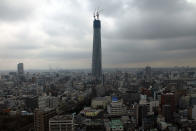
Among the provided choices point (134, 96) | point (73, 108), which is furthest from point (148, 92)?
point (73, 108)

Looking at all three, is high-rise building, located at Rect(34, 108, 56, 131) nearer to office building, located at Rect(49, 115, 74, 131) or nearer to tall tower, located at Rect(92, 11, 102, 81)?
office building, located at Rect(49, 115, 74, 131)

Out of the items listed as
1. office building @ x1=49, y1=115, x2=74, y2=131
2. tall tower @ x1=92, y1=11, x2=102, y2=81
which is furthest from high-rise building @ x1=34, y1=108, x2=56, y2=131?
tall tower @ x1=92, y1=11, x2=102, y2=81

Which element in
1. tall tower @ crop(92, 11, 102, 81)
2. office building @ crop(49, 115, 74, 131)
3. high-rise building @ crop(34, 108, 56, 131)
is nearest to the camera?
office building @ crop(49, 115, 74, 131)

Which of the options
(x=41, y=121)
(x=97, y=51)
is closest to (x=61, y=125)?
(x=41, y=121)

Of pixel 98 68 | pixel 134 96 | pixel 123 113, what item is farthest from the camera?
pixel 98 68

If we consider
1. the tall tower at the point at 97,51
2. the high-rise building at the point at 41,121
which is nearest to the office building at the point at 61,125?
the high-rise building at the point at 41,121

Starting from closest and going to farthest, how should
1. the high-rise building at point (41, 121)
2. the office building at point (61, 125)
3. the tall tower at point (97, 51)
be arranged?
the office building at point (61, 125), the high-rise building at point (41, 121), the tall tower at point (97, 51)

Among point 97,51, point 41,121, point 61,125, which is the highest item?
point 97,51

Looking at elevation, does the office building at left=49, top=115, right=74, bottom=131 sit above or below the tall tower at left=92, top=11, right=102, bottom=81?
below

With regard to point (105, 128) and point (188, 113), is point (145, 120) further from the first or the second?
point (188, 113)

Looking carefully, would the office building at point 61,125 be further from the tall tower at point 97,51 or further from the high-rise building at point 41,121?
the tall tower at point 97,51

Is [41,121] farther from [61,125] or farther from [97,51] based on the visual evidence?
[97,51]
